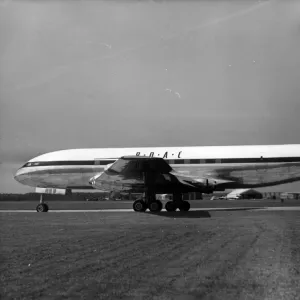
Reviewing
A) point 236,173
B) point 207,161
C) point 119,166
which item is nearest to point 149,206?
point 119,166

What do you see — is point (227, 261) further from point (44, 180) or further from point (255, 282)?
point (44, 180)

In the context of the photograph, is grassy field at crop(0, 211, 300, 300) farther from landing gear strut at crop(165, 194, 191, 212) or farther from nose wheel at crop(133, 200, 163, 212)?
landing gear strut at crop(165, 194, 191, 212)

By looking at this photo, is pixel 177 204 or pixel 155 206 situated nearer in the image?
pixel 155 206

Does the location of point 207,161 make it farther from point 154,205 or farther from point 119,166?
point 119,166

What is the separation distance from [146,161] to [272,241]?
1319 cm

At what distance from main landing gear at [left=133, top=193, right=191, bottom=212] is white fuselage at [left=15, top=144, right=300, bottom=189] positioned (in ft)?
7.15

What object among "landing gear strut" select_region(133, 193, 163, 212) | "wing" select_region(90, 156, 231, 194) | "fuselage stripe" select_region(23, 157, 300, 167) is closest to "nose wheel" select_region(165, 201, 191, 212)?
"wing" select_region(90, 156, 231, 194)

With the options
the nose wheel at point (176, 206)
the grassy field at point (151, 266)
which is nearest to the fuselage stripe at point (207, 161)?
the nose wheel at point (176, 206)

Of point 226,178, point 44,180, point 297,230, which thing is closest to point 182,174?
point 226,178

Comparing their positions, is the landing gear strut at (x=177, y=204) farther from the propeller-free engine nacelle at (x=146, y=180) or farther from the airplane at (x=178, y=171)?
the propeller-free engine nacelle at (x=146, y=180)

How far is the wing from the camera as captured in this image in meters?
24.5

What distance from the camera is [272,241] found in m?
11.2

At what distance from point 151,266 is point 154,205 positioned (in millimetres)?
18431

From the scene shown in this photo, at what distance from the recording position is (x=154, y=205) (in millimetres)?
26047
